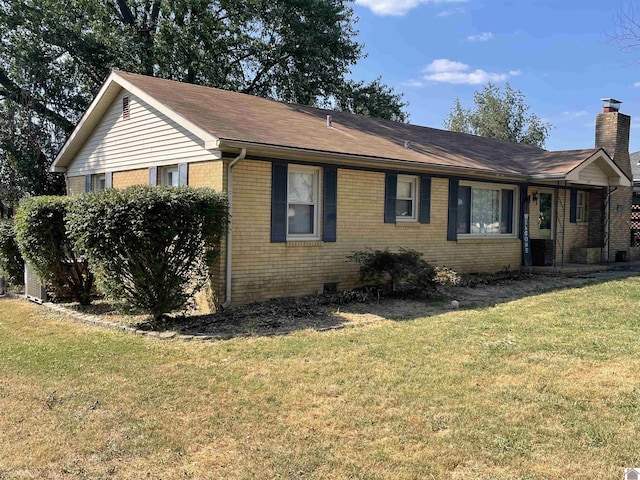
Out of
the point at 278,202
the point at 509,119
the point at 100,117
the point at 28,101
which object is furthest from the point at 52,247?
the point at 509,119

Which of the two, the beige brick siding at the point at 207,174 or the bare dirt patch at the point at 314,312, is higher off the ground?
the beige brick siding at the point at 207,174

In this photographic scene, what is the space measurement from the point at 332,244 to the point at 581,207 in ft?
34.8

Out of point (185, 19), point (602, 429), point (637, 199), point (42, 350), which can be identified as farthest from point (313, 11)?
point (602, 429)

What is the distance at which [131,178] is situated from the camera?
480 inches

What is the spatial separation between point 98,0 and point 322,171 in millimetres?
17232

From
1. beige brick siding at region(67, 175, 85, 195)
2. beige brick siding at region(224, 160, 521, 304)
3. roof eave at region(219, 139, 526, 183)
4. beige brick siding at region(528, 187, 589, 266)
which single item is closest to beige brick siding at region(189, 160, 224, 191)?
beige brick siding at region(224, 160, 521, 304)

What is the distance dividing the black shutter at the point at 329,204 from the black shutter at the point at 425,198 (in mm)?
2560

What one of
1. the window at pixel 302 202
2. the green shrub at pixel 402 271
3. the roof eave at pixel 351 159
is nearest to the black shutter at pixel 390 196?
the roof eave at pixel 351 159

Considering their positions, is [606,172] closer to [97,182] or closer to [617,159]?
[617,159]

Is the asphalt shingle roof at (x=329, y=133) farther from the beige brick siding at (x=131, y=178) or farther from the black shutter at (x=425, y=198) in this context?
the beige brick siding at (x=131, y=178)

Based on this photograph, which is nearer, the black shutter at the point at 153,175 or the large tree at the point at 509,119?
the black shutter at the point at 153,175

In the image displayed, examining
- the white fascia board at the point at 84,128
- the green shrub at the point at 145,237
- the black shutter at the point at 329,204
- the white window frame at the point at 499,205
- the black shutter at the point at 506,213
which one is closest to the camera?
the green shrub at the point at 145,237

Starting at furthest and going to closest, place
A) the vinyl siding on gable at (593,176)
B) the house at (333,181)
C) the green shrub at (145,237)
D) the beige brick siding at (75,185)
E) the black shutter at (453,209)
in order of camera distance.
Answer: the vinyl siding on gable at (593,176) < the beige brick siding at (75,185) < the black shutter at (453,209) < the house at (333,181) < the green shrub at (145,237)

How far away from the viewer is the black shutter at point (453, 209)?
42.5ft
